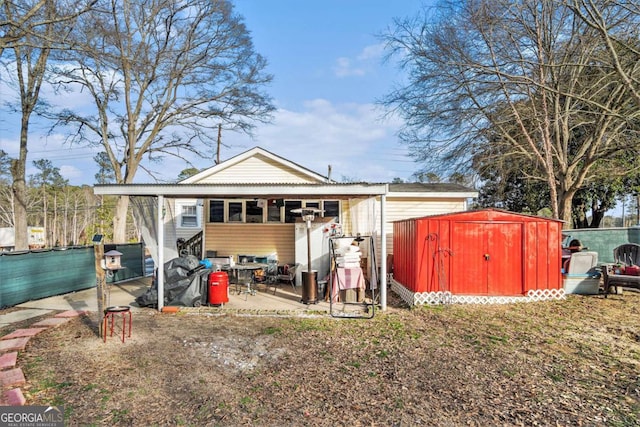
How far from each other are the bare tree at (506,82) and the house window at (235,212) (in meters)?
6.40

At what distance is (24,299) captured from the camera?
7379 mm

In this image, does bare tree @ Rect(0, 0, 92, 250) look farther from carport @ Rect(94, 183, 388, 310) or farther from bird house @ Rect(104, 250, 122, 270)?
bird house @ Rect(104, 250, 122, 270)

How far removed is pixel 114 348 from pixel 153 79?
14.5 meters

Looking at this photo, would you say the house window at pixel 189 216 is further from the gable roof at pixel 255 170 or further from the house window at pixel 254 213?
the house window at pixel 254 213

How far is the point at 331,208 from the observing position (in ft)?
36.0

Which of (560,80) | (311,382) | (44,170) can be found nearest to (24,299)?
(311,382)

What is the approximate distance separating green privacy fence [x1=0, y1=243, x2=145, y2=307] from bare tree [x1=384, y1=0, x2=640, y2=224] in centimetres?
1057

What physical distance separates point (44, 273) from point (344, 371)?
756 centimetres

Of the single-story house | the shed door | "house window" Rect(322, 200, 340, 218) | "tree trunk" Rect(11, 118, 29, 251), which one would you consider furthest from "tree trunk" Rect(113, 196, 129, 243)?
the shed door

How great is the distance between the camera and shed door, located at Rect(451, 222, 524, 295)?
24.6 ft

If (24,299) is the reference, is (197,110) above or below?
above

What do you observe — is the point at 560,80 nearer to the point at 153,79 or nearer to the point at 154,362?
the point at 154,362

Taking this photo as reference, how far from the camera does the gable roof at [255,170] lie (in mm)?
10789

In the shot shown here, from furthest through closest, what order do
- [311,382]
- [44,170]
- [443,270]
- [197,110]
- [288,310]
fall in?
[44,170], [197,110], [443,270], [288,310], [311,382]
